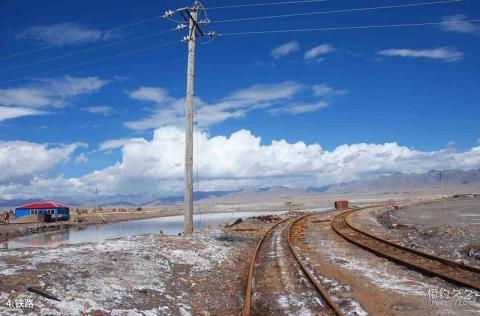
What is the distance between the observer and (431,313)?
27.6ft

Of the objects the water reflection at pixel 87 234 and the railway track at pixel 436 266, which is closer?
the railway track at pixel 436 266

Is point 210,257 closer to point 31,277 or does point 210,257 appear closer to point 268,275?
point 268,275

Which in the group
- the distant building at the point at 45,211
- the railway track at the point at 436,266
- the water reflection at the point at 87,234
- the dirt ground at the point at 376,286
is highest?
the distant building at the point at 45,211

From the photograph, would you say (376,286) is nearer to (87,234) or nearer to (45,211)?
(87,234)

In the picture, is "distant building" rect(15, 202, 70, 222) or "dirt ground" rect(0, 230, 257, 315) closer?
"dirt ground" rect(0, 230, 257, 315)

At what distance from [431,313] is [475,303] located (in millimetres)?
1209

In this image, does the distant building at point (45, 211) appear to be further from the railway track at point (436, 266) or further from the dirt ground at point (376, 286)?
the railway track at point (436, 266)

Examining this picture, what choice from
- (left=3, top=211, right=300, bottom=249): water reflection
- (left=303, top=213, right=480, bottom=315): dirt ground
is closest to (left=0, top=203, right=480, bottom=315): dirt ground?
(left=303, top=213, right=480, bottom=315): dirt ground

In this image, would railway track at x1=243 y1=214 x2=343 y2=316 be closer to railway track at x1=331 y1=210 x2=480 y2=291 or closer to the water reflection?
railway track at x1=331 y1=210 x2=480 y2=291

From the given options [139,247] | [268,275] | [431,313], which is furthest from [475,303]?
[139,247]

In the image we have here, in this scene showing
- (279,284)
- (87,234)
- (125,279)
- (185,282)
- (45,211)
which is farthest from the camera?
(45,211)

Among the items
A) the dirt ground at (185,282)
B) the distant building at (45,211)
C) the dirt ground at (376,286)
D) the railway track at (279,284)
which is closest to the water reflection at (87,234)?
the distant building at (45,211)

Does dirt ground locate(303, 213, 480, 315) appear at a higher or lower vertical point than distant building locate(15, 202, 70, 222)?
lower

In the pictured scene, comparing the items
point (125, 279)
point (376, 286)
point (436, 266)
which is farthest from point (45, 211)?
point (376, 286)
